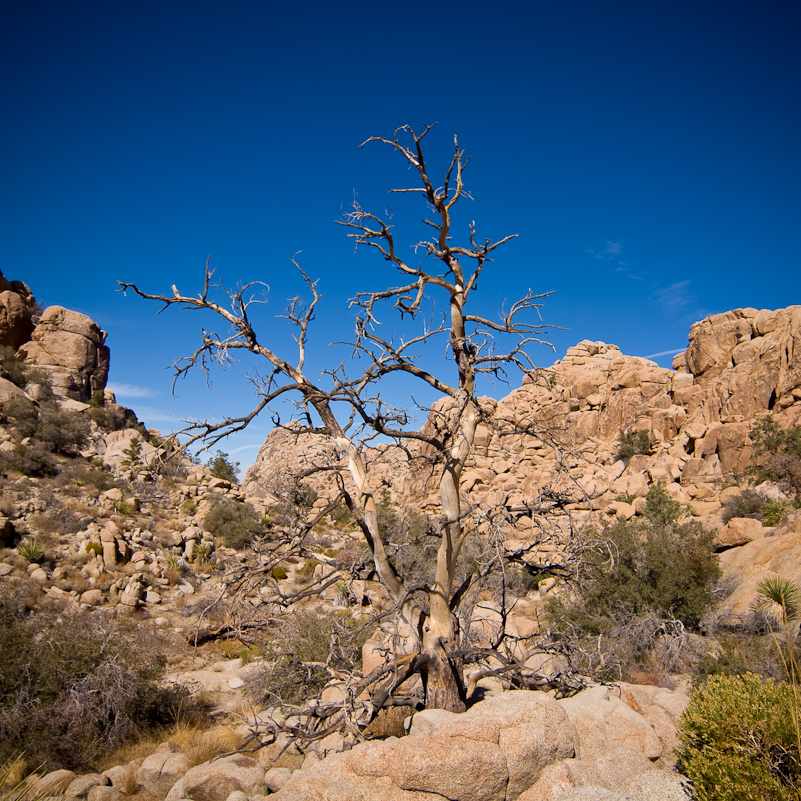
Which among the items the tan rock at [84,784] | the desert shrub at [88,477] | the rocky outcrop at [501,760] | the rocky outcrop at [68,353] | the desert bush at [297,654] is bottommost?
the tan rock at [84,784]

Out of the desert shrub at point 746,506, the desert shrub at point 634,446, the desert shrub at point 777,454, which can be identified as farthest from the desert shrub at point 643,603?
the desert shrub at point 634,446

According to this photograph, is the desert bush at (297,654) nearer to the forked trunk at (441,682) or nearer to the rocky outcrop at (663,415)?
the forked trunk at (441,682)

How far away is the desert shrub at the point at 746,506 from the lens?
1571 centimetres

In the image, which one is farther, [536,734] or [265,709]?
[265,709]

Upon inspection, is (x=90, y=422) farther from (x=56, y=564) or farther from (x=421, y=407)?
(x=421, y=407)

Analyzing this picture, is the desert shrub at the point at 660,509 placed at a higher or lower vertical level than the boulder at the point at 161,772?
higher

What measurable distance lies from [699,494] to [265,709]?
777 inches

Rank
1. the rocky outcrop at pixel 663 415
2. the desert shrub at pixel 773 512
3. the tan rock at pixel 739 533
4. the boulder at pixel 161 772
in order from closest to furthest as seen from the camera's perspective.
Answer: the boulder at pixel 161 772 → the tan rock at pixel 739 533 → the desert shrub at pixel 773 512 → the rocky outcrop at pixel 663 415

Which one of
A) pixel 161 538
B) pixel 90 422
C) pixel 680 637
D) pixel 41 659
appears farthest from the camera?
pixel 90 422

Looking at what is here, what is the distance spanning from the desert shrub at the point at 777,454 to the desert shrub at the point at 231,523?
19.0m

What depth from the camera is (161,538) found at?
15.9 meters

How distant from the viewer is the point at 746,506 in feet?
52.7

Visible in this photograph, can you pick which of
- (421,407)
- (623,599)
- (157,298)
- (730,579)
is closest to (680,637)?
(623,599)

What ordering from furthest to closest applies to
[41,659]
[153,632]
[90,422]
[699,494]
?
1. [90,422]
2. [699,494]
3. [153,632]
4. [41,659]
